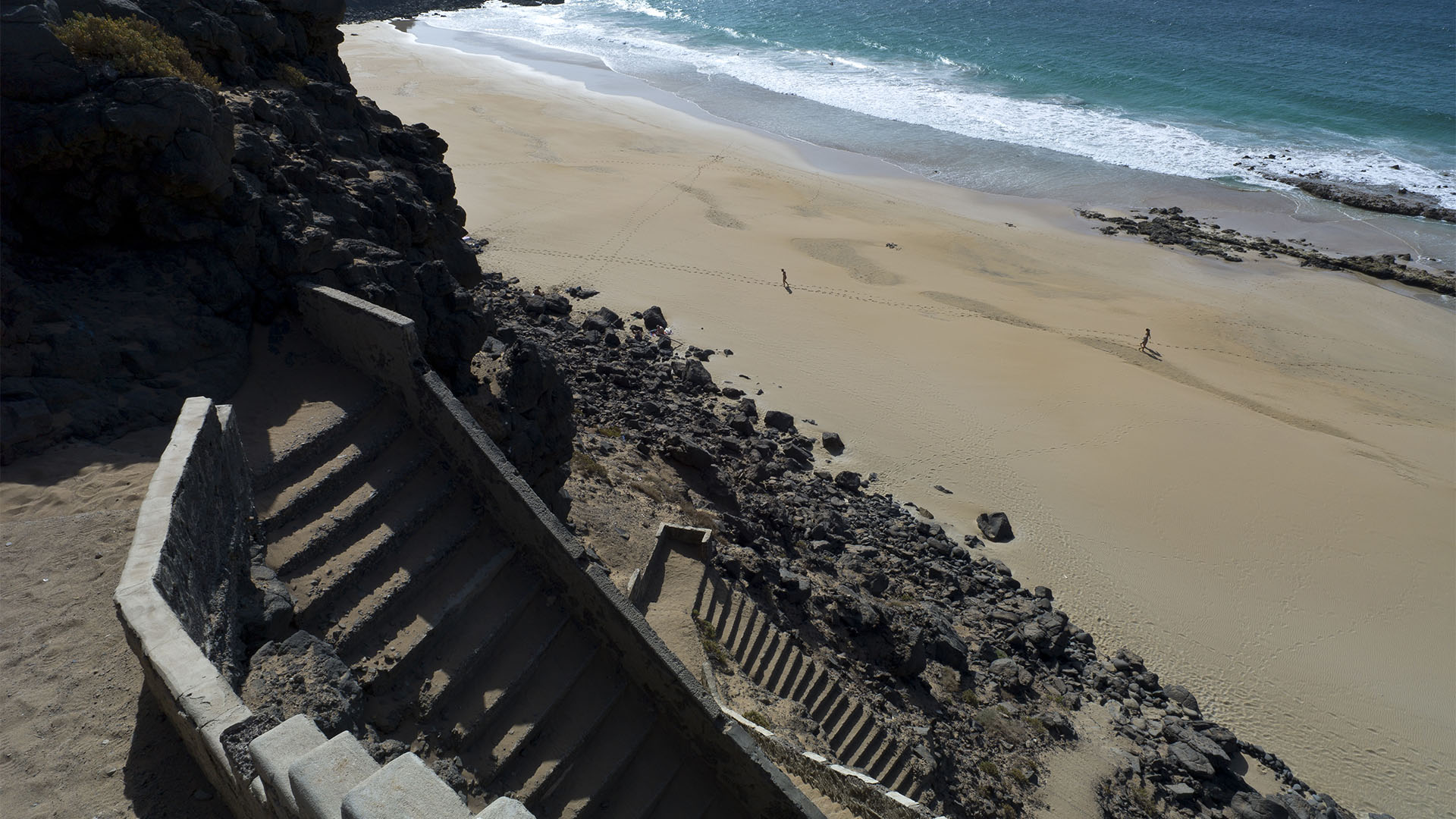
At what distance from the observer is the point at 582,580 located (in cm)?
727

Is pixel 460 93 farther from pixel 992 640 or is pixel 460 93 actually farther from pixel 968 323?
pixel 992 640

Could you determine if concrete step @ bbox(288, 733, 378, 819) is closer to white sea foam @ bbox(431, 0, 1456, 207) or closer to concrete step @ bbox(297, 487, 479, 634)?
concrete step @ bbox(297, 487, 479, 634)

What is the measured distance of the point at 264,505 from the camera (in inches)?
278

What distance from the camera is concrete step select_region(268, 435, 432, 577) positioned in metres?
6.79

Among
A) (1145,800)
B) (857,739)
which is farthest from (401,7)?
(1145,800)

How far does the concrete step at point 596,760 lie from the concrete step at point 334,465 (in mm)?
3071

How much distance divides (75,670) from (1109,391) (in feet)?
69.1

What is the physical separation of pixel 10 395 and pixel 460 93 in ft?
131

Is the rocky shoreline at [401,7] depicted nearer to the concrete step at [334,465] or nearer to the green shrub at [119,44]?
the green shrub at [119,44]

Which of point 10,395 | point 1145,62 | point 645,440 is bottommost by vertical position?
point 645,440

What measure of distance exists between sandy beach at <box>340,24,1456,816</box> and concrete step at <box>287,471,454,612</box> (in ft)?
36.0

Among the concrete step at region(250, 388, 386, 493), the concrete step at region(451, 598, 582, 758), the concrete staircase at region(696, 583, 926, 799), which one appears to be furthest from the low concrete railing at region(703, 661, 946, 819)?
the concrete step at region(250, 388, 386, 493)

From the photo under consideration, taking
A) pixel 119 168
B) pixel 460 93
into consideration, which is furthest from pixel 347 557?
pixel 460 93

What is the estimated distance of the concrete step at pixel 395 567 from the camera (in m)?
6.55
